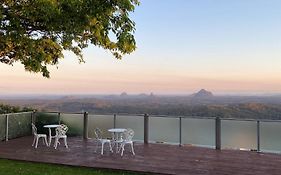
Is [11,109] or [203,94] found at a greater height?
[203,94]

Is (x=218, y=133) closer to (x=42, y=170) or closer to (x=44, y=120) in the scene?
(x=42, y=170)

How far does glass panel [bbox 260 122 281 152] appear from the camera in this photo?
38.9ft

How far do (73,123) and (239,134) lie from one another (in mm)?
6719

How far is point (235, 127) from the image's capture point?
12.6m

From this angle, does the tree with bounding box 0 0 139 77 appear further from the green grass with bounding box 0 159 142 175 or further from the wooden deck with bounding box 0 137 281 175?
the wooden deck with bounding box 0 137 281 175

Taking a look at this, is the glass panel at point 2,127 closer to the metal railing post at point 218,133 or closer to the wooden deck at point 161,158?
the wooden deck at point 161,158

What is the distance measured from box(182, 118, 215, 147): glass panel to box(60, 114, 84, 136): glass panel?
4.39 meters

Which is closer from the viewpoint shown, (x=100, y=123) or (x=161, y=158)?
(x=161, y=158)

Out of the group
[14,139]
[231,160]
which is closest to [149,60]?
[14,139]

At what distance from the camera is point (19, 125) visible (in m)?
14.8

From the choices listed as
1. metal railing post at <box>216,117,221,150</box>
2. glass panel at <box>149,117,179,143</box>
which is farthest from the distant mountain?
metal railing post at <box>216,117,221,150</box>

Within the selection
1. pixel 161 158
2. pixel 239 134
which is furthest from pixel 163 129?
pixel 161 158

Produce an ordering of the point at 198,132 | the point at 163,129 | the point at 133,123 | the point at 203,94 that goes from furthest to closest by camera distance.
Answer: the point at 203,94 < the point at 133,123 < the point at 163,129 < the point at 198,132

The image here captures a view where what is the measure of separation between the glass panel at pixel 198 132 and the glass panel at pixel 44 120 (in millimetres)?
5457
